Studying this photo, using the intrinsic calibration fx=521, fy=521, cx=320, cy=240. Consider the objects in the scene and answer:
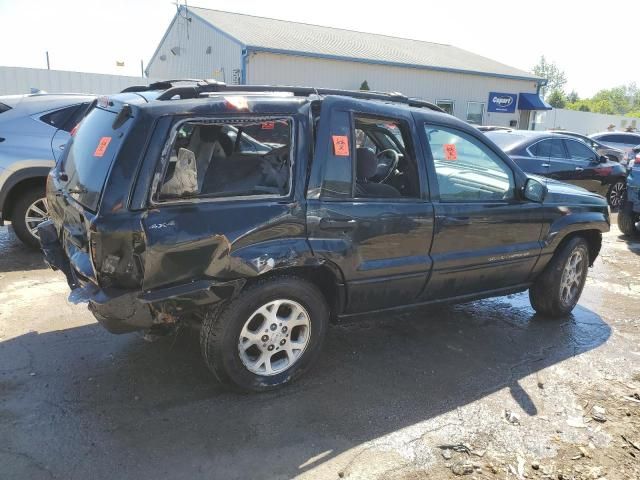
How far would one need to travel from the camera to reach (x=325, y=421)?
3.04 metres

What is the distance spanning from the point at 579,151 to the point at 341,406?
8.81 metres

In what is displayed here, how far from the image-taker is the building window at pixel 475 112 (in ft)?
79.3

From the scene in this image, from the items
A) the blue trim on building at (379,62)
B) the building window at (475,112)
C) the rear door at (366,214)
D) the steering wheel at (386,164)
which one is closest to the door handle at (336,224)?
the rear door at (366,214)

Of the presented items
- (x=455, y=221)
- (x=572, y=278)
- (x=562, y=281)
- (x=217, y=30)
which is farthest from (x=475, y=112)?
(x=455, y=221)

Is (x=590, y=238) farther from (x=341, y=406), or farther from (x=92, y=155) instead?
(x=92, y=155)

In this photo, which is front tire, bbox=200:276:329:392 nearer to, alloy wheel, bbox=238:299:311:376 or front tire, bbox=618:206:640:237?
alloy wheel, bbox=238:299:311:376

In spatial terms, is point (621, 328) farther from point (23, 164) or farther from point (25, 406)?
point (23, 164)

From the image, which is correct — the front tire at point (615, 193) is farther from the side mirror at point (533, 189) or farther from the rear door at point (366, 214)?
the rear door at point (366, 214)

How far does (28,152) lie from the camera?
18.5ft

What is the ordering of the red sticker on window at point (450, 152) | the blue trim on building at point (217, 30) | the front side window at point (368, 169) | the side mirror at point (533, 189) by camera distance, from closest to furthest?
the front side window at point (368, 169)
the red sticker on window at point (450, 152)
the side mirror at point (533, 189)
the blue trim on building at point (217, 30)

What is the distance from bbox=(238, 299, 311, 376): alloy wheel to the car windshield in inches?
283

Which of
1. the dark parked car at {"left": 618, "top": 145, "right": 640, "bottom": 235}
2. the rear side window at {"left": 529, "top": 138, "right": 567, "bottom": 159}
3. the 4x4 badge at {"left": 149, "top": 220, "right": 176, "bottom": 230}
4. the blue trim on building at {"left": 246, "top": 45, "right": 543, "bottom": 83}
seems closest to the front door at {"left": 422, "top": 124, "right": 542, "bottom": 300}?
the 4x4 badge at {"left": 149, "top": 220, "right": 176, "bottom": 230}

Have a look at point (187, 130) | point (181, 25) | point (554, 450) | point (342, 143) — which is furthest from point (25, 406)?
point (181, 25)

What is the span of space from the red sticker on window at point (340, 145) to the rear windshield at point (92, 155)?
121cm
